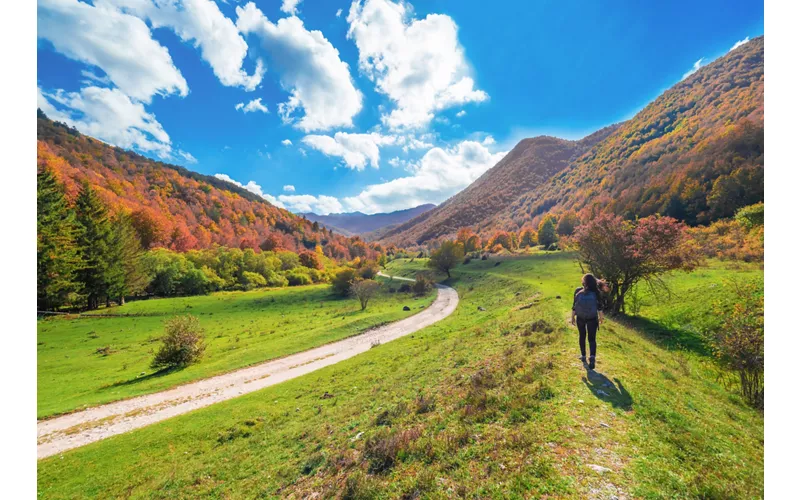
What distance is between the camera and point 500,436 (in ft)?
23.9

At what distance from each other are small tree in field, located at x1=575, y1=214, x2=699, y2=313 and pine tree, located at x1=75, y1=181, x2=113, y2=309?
70.7m

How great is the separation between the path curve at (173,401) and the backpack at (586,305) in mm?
21587

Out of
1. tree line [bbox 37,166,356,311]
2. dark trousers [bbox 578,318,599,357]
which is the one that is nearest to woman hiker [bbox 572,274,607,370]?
dark trousers [bbox 578,318,599,357]

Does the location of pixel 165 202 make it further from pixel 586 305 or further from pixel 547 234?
pixel 586 305

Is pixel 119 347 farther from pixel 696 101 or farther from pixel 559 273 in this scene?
pixel 696 101

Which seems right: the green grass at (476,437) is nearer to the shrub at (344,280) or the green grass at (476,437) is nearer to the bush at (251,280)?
the shrub at (344,280)

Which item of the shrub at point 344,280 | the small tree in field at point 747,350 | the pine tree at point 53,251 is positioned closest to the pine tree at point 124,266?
the pine tree at point 53,251

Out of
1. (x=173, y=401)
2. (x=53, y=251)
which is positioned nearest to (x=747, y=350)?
(x=173, y=401)

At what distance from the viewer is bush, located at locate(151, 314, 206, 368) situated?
26578 millimetres

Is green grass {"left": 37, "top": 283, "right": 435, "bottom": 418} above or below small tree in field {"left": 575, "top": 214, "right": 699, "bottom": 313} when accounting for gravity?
below

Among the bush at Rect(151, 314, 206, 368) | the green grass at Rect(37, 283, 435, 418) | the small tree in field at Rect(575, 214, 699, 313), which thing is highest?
the small tree in field at Rect(575, 214, 699, 313)

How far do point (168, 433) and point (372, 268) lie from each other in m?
77.2

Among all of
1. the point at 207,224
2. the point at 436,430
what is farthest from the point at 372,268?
the point at 207,224

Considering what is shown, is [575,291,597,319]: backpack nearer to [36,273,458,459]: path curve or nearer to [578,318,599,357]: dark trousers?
[578,318,599,357]: dark trousers
